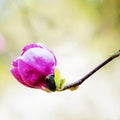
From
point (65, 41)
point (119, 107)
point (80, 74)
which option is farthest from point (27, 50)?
point (65, 41)

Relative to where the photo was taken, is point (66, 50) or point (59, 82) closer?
point (59, 82)

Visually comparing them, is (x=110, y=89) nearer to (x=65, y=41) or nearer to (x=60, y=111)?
(x=60, y=111)

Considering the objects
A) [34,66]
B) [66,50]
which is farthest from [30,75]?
[66,50]

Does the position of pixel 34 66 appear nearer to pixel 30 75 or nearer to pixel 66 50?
pixel 30 75

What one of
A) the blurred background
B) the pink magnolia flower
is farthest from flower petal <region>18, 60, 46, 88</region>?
the blurred background

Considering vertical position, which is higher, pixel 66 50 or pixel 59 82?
pixel 59 82

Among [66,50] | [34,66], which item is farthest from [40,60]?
[66,50]

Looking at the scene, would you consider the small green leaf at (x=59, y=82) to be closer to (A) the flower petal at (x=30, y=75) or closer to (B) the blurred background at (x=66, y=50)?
(A) the flower petal at (x=30, y=75)
